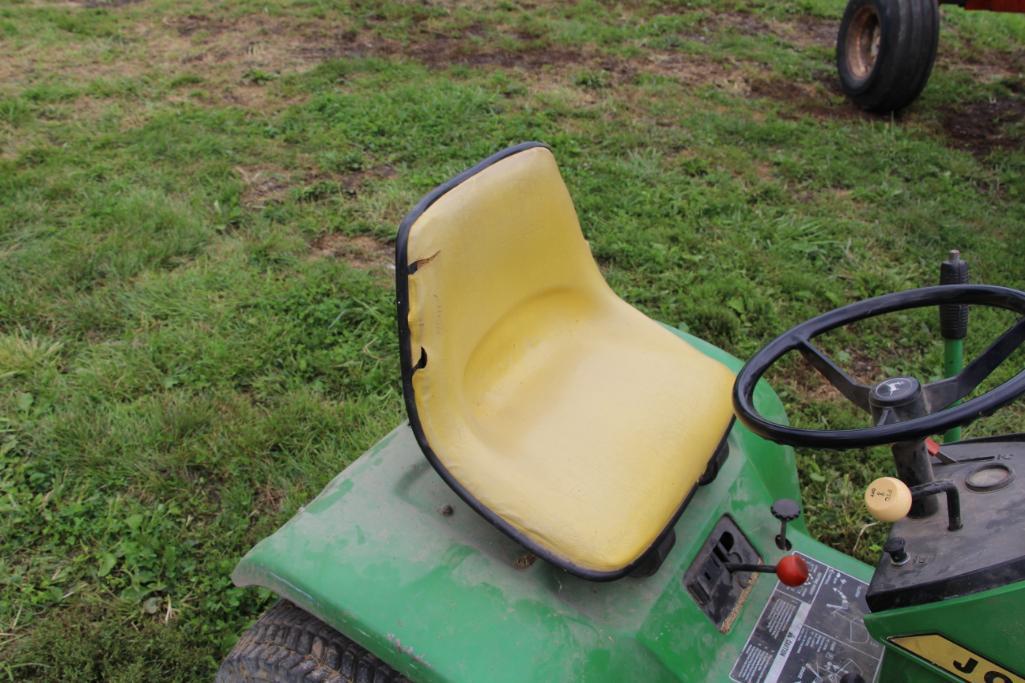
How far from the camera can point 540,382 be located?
5.38ft

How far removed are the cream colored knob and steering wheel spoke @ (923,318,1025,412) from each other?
0.27 meters

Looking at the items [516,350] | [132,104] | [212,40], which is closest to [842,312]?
[516,350]

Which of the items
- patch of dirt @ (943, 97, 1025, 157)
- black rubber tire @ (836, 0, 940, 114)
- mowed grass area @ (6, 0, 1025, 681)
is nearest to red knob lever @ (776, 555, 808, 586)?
mowed grass area @ (6, 0, 1025, 681)

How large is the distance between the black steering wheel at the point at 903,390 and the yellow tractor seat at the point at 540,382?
0.20m

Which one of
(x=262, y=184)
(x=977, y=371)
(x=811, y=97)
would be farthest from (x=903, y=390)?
(x=811, y=97)

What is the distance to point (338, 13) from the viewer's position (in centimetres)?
613

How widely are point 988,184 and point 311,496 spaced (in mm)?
3684

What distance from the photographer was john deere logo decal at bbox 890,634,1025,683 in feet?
3.70

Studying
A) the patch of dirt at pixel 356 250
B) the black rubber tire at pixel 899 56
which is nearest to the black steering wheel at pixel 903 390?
the patch of dirt at pixel 356 250

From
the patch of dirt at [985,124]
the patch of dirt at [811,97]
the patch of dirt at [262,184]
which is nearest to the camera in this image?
the patch of dirt at [262,184]

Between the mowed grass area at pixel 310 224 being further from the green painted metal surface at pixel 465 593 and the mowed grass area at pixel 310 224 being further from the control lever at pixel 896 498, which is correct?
the control lever at pixel 896 498

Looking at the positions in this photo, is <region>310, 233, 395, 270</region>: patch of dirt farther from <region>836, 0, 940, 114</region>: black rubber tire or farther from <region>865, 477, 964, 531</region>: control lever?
<region>836, 0, 940, 114</region>: black rubber tire

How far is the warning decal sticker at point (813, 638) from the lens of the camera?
151cm

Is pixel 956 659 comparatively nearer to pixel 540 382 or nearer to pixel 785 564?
pixel 785 564
